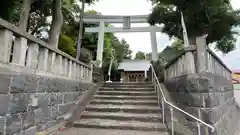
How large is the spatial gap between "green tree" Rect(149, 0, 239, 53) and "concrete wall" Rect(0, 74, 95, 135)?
4.61 m

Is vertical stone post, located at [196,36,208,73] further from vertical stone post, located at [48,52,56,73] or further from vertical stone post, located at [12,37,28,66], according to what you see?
vertical stone post, located at [12,37,28,66]

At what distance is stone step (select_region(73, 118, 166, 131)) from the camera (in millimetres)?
3707

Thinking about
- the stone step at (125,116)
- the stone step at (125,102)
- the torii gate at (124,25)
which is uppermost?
the torii gate at (124,25)

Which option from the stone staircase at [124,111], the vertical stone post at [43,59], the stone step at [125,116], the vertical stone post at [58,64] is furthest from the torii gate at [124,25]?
the vertical stone post at [43,59]

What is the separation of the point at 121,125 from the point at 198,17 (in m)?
4.68

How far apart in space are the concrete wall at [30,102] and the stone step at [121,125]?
0.57 metres

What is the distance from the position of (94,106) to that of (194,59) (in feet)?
9.50

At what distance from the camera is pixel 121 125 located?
380cm

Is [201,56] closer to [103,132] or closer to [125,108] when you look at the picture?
[125,108]

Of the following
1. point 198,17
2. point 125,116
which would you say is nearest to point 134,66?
point 198,17

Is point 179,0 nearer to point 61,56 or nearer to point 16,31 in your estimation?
point 61,56

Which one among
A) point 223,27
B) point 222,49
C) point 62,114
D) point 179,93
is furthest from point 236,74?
point 62,114

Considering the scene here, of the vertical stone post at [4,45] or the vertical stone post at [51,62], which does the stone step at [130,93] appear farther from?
the vertical stone post at [4,45]

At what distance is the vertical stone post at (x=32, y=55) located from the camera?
266 centimetres
